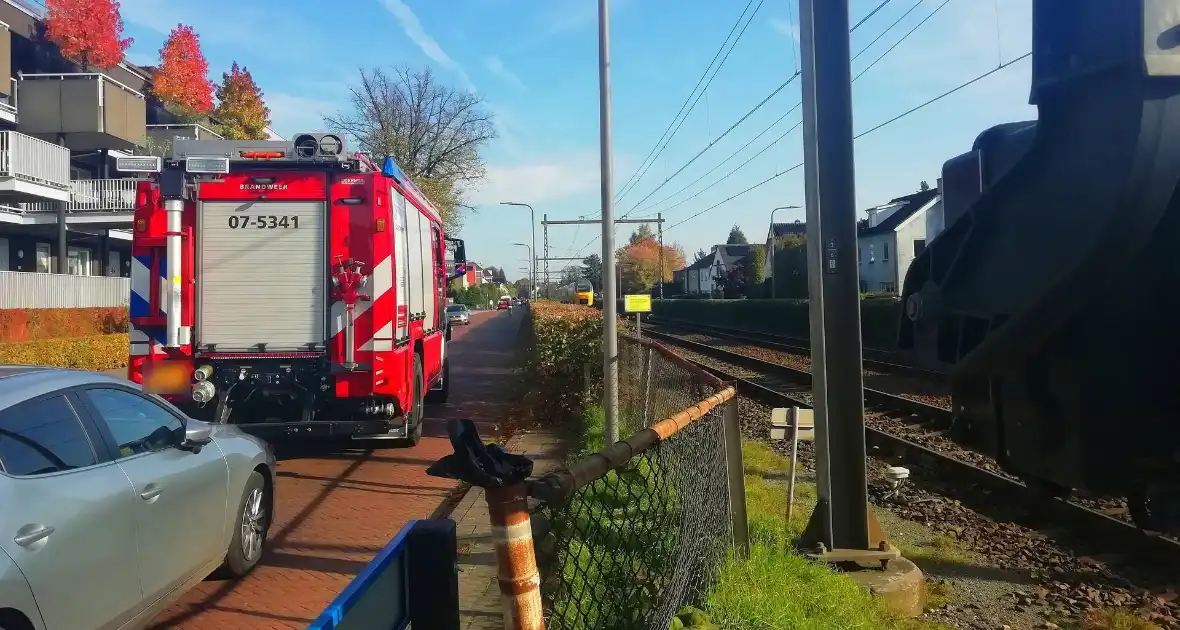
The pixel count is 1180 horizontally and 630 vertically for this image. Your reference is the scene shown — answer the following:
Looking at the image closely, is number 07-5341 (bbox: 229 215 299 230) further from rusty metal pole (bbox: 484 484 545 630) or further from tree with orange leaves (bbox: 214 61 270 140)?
Answer: tree with orange leaves (bbox: 214 61 270 140)

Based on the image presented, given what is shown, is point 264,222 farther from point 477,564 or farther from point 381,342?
point 477,564

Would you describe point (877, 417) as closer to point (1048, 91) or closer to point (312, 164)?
point (312, 164)

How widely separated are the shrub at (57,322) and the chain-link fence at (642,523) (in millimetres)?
19109

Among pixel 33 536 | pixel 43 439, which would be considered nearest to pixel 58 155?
pixel 43 439

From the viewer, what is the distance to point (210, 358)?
8.52m

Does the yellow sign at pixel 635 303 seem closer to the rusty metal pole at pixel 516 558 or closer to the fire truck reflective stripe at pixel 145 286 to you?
the fire truck reflective stripe at pixel 145 286

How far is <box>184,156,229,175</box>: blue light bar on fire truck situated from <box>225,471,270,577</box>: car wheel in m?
3.59

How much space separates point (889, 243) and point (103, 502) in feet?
165

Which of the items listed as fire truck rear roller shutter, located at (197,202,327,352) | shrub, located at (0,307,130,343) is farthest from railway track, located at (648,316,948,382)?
shrub, located at (0,307,130,343)

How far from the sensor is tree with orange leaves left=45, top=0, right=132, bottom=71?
31.8m

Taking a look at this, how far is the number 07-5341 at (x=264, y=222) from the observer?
862 cm

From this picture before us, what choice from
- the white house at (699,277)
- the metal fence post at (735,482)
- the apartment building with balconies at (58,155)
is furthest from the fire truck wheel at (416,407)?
the white house at (699,277)

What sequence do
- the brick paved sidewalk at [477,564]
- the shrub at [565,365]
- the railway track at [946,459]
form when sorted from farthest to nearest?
the shrub at [565,365] < the railway track at [946,459] < the brick paved sidewalk at [477,564]

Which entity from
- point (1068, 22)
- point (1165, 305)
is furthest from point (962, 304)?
point (1068, 22)
